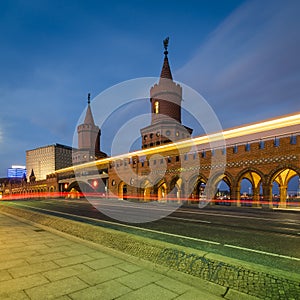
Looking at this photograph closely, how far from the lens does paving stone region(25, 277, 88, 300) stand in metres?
3.35

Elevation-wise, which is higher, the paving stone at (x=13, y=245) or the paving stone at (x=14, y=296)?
the paving stone at (x=14, y=296)

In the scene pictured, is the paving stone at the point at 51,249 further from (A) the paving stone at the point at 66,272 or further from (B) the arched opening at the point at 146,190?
(B) the arched opening at the point at 146,190

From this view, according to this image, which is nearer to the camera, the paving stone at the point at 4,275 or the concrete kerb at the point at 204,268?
the concrete kerb at the point at 204,268

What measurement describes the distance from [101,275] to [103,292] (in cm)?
70

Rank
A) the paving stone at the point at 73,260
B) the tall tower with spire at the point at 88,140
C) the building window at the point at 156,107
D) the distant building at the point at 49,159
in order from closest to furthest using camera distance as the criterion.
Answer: the paving stone at the point at 73,260
the building window at the point at 156,107
the tall tower with spire at the point at 88,140
the distant building at the point at 49,159

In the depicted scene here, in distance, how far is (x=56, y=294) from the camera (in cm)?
339

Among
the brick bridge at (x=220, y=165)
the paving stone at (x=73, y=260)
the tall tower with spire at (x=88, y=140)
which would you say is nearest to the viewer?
the paving stone at (x=73, y=260)

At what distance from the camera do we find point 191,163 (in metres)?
28.7

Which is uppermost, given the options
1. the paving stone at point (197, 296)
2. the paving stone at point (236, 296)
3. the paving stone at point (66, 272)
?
the paving stone at point (236, 296)

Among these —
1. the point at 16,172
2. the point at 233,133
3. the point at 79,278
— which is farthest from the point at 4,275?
the point at 16,172

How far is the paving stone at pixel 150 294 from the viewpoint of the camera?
3311 millimetres

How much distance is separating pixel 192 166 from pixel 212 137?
4.58 meters

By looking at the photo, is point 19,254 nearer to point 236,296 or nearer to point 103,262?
point 103,262

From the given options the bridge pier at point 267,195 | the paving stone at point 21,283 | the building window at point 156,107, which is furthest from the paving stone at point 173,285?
the building window at point 156,107
